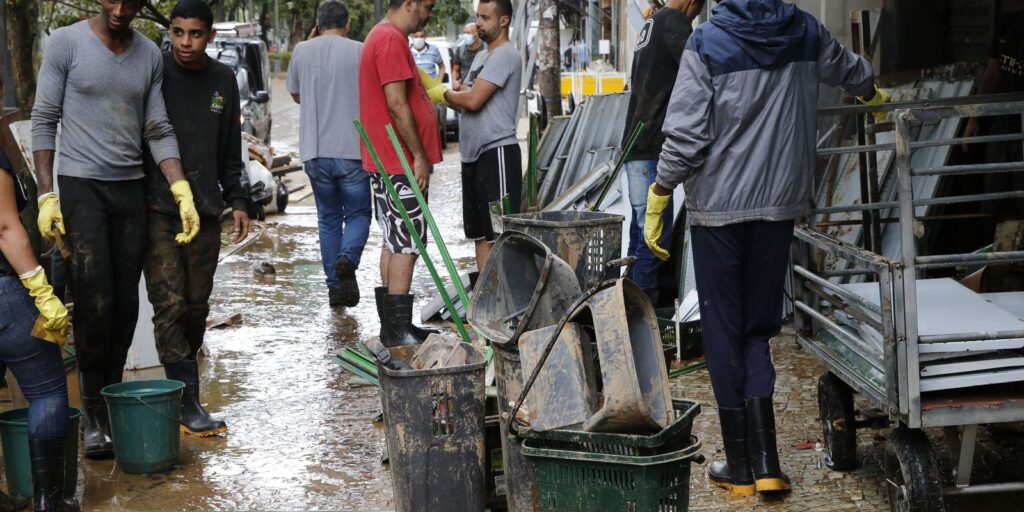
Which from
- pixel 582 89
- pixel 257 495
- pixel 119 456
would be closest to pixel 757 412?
pixel 257 495

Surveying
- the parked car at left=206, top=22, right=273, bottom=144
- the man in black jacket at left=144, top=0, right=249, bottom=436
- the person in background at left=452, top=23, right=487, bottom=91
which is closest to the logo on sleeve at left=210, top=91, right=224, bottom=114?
the man in black jacket at left=144, top=0, right=249, bottom=436

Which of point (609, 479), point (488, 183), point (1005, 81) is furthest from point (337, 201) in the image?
point (609, 479)

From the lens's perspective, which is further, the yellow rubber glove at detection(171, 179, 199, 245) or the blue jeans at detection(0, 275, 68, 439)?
the yellow rubber glove at detection(171, 179, 199, 245)

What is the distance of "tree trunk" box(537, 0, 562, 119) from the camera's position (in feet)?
51.3

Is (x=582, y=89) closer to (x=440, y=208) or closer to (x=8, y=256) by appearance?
(x=440, y=208)

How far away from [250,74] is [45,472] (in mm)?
18046

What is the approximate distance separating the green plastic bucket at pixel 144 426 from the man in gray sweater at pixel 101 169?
0.33 metres

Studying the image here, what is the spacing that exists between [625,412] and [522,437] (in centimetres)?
46

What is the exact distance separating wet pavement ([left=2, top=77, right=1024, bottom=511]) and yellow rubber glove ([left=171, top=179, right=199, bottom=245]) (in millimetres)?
1034

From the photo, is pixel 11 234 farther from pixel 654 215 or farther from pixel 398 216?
pixel 398 216

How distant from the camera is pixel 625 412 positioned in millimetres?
3955

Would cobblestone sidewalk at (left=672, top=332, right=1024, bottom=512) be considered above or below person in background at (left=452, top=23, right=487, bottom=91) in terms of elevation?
below

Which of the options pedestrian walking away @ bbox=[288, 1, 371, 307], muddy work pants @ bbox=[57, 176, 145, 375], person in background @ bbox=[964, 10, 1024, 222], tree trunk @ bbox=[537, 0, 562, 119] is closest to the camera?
muddy work pants @ bbox=[57, 176, 145, 375]

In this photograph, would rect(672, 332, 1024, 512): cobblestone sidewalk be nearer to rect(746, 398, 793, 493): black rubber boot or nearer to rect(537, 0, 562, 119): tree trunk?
rect(746, 398, 793, 493): black rubber boot
